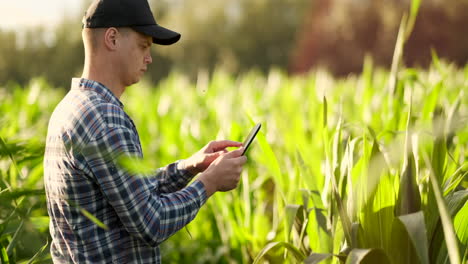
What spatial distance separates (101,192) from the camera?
128 centimetres

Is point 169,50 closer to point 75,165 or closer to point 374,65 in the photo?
point 374,65

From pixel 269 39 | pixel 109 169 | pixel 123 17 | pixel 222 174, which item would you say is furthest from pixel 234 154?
pixel 269 39

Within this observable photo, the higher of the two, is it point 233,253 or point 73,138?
point 73,138

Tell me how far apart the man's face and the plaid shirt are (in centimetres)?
6

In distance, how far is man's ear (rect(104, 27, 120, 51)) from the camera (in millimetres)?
1312

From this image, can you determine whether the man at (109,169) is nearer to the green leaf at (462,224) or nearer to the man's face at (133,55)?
the man's face at (133,55)

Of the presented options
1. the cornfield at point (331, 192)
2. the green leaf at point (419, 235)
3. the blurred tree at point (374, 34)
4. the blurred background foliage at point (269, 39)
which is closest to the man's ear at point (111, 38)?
the cornfield at point (331, 192)

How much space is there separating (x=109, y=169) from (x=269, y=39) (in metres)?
21.3

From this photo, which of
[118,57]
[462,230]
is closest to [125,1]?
[118,57]

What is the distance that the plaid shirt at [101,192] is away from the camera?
1.21 metres

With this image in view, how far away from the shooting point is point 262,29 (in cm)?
2217

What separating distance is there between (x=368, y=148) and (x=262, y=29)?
2102 centimetres

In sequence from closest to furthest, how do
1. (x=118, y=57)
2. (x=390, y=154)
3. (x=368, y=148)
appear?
(x=118, y=57) < (x=368, y=148) < (x=390, y=154)

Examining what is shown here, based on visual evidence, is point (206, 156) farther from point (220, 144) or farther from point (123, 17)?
point (123, 17)
